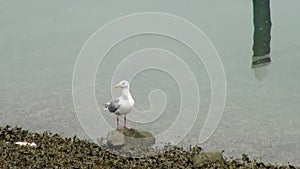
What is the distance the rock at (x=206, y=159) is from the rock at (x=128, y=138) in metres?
0.76

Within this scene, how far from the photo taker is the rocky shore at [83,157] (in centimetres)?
451

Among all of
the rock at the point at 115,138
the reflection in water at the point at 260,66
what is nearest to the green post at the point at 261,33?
the reflection in water at the point at 260,66

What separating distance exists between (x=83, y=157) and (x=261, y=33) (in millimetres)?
5631

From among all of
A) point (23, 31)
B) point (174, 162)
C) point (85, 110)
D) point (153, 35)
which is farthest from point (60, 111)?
point (23, 31)

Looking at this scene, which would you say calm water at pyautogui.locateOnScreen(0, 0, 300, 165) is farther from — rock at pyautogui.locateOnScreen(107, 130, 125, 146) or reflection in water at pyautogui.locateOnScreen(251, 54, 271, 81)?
rock at pyautogui.locateOnScreen(107, 130, 125, 146)

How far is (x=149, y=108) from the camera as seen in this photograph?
666 cm

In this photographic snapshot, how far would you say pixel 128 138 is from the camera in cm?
537

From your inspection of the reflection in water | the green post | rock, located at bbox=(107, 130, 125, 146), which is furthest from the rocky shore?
the green post

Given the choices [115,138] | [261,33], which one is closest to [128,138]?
[115,138]

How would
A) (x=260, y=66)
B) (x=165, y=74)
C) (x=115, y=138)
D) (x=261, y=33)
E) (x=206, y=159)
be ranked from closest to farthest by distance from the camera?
(x=206, y=159) → (x=115, y=138) → (x=165, y=74) → (x=260, y=66) → (x=261, y=33)

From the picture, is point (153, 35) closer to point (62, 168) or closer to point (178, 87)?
point (178, 87)

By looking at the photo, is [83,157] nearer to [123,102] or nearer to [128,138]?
[128,138]

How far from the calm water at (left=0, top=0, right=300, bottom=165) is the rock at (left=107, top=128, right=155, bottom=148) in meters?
0.61

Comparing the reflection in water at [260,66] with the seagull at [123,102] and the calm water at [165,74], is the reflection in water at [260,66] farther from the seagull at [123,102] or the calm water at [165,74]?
the seagull at [123,102]
